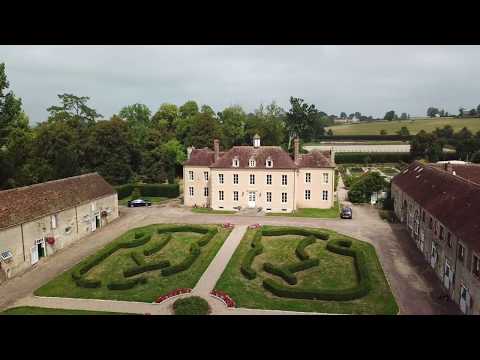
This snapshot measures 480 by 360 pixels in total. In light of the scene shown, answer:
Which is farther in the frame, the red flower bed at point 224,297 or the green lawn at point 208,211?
the green lawn at point 208,211

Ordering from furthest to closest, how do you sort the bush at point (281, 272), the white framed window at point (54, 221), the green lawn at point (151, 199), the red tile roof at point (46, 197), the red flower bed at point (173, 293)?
the green lawn at point (151, 199) → the white framed window at point (54, 221) → the red tile roof at point (46, 197) → the bush at point (281, 272) → the red flower bed at point (173, 293)

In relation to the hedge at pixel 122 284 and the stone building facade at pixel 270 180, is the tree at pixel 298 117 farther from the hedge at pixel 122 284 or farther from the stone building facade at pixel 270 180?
the hedge at pixel 122 284

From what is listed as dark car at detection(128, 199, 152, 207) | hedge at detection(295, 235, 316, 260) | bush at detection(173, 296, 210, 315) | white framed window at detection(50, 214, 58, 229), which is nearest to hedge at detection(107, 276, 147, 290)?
bush at detection(173, 296, 210, 315)

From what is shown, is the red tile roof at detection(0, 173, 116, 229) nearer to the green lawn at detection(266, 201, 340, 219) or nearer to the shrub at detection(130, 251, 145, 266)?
the shrub at detection(130, 251, 145, 266)

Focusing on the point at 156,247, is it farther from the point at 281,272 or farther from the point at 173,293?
the point at 281,272

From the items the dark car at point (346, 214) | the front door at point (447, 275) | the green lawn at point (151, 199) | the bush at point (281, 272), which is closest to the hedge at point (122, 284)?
the bush at point (281, 272)

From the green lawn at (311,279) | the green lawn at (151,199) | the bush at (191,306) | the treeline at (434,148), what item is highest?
Result: the treeline at (434,148)
